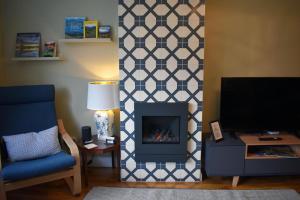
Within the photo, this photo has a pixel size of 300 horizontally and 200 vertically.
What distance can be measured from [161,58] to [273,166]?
171cm

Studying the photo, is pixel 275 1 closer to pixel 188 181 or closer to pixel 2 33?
pixel 188 181

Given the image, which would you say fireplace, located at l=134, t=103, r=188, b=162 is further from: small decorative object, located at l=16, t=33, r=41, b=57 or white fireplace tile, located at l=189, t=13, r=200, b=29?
small decorative object, located at l=16, t=33, r=41, b=57

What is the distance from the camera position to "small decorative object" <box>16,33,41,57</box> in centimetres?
298

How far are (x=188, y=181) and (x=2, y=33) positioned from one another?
9.37 ft

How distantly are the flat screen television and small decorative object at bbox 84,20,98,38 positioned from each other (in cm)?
159

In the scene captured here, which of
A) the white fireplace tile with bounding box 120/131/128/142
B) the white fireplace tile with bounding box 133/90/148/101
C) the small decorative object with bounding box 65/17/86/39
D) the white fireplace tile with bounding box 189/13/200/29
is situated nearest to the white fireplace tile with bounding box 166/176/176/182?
the white fireplace tile with bounding box 120/131/128/142

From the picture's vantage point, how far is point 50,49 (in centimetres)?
300

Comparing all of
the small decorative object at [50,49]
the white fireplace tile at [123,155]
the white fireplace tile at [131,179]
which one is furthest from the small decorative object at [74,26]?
the white fireplace tile at [131,179]

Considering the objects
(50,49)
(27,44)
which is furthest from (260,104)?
(27,44)

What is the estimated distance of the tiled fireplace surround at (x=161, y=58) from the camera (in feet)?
8.39

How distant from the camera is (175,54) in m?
2.62

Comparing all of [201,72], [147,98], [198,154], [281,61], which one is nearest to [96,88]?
[147,98]

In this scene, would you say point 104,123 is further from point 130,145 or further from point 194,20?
point 194,20

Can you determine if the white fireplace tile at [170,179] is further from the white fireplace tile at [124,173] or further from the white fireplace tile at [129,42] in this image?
the white fireplace tile at [129,42]
